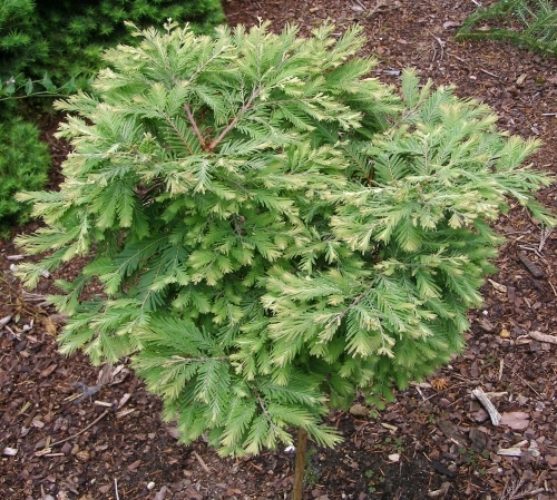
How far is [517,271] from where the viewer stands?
405 centimetres

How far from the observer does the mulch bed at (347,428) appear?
127 inches

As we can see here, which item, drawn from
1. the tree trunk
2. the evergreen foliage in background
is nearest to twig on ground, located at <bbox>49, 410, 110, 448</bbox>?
the tree trunk

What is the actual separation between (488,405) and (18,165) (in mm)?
3375

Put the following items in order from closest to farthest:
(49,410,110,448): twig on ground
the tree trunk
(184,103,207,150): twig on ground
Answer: (184,103,207,150): twig on ground, the tree trunk, (49,410,110,448): twig on ground

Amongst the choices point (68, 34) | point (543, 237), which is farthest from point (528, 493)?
point (68, 34)

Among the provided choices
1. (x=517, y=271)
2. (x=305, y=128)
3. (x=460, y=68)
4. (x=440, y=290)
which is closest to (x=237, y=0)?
(x=460, y=68)

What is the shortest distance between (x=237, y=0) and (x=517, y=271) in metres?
3.62

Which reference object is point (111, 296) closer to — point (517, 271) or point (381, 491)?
point (381, 491)

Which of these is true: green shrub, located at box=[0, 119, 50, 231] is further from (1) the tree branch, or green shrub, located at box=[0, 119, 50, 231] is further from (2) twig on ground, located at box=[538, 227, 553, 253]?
(2) twig on ground, located at box=[538, 227, 553, 253]

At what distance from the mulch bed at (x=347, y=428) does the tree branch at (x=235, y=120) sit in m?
2.08

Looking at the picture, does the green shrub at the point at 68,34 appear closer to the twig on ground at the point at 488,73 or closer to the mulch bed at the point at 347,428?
the mulch bed at the point at 347,428

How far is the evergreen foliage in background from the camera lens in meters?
5.16

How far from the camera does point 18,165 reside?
417cm

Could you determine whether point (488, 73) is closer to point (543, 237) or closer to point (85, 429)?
point (543, 237)
